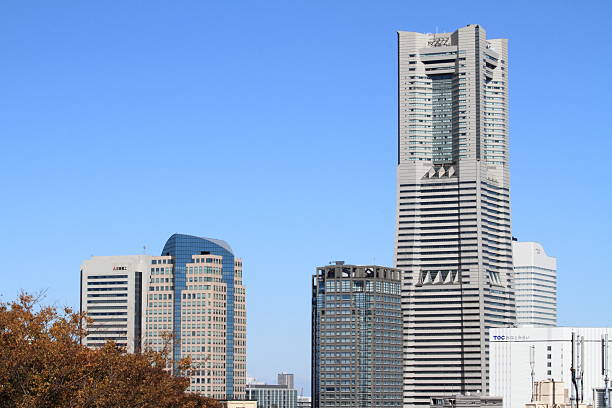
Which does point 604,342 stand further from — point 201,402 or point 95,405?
point 201,402

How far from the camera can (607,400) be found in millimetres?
81000

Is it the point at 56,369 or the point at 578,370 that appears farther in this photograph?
the point at 578,370

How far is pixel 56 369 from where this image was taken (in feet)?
266

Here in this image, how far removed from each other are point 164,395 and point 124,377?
26.7 ft

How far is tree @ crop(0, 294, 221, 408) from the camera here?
80000 mm

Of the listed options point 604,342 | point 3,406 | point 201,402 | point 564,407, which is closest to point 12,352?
point 3,406

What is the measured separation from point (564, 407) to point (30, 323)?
4795 inches

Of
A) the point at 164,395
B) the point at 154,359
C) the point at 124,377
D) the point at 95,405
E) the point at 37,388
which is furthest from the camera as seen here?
the point at 154,359

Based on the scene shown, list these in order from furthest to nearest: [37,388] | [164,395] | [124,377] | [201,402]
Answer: [201,402] < [164,395] < [124,377] < [37,388]

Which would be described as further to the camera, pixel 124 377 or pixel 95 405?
pixel 124 377

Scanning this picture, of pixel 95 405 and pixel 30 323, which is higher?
pixel 30 323

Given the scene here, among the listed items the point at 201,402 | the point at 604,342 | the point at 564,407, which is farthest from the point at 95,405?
the point at 564,407

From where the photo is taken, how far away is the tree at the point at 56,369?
8000cm

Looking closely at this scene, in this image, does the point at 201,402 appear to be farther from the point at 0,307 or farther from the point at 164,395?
the point at 0,307
